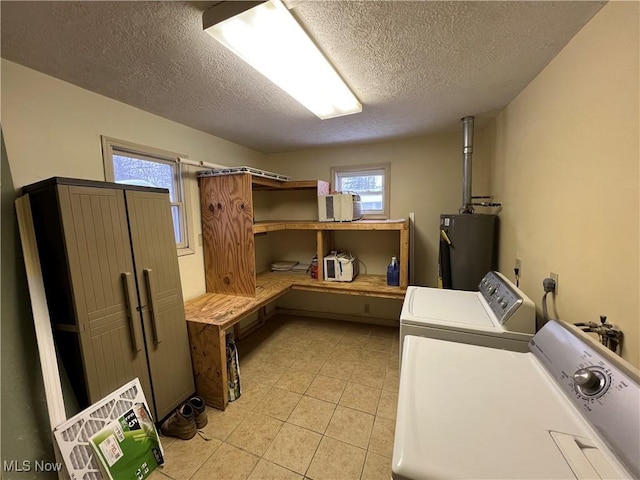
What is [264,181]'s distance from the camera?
2803 mm

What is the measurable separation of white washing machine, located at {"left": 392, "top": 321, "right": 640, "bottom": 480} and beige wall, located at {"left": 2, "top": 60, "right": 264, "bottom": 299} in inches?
89.8

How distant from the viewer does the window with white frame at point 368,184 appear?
10.9 ft

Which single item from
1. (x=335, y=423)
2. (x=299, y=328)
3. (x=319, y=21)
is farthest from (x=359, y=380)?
(x=319, y=21)

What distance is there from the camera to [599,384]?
2.69ft

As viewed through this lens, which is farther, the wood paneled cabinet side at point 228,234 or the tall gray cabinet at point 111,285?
the wood paneled cabinet side at point 228,234

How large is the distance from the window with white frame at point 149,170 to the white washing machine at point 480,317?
7.10ft

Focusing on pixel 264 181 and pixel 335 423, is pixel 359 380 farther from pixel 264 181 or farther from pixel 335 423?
pixel 264 181

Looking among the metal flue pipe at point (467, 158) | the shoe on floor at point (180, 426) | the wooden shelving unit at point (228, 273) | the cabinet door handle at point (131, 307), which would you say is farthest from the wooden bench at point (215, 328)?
the metal flue pipe at point (467, 158)

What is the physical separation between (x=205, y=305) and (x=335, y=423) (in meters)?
1.47

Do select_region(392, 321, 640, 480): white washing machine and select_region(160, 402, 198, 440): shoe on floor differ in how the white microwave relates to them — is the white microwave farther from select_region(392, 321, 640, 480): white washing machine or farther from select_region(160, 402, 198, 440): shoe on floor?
select_region(160, 402, 198, 440): shoe on floor

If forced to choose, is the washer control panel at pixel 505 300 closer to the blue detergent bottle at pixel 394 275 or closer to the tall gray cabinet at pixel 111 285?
the blue detergent bottle at pixel 394 275

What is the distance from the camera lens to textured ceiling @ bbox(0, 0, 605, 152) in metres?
1.09

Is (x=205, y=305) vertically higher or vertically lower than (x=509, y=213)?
lower

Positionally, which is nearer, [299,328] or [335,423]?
[335,423]
